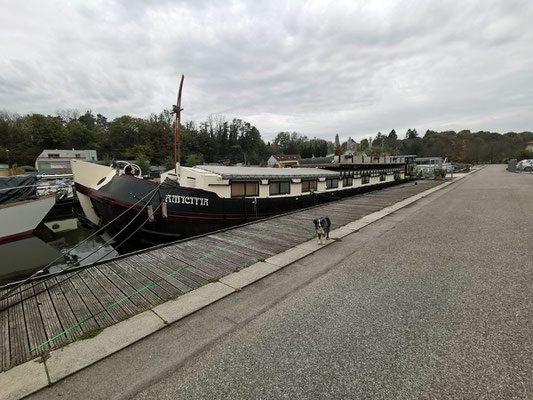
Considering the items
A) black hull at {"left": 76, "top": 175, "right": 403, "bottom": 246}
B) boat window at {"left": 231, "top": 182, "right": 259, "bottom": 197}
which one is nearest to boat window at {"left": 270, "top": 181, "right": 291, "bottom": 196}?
boat window at {"left": 231, "top": 182, "right": 259, "bottom": 197}

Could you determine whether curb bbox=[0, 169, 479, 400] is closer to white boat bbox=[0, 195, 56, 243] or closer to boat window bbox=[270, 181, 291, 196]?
boat window bbox=[270, 181, 291, 196]

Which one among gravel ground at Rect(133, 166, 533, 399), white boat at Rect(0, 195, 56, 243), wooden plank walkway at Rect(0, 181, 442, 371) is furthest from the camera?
white boat at Rect(0, 195, 56, 243)

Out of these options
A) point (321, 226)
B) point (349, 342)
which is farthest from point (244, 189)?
point (349, 342)

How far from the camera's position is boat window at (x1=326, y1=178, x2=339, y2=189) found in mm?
17984

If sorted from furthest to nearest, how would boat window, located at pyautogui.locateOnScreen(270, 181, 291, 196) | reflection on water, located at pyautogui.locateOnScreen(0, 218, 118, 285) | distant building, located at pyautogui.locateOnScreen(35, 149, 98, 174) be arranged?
distant building, located at pyautogui.locateOnScreen(35, 149, 98, 174) → boat window, located at pyautogui.locateOnScreen(270, 181, 291, 196) → reflection on water, located at pyautogui.locateOnScreen(0, 218, 118, 285)

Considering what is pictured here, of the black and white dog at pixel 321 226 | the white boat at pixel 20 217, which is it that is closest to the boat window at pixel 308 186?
the black and white dog at pixel 321 226

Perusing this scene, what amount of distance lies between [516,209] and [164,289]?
57.2ft

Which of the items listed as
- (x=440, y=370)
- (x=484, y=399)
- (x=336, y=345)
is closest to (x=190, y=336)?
(x=336, y=345)

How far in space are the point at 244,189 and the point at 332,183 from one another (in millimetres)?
8681

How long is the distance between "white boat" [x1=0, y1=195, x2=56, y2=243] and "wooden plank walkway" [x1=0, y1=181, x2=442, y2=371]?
11.7 m

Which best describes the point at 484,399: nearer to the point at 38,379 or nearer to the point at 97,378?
the point at 97,378

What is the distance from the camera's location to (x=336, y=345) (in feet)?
11.2

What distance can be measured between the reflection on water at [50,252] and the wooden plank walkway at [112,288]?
206cm

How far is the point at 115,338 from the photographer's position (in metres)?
3.58
